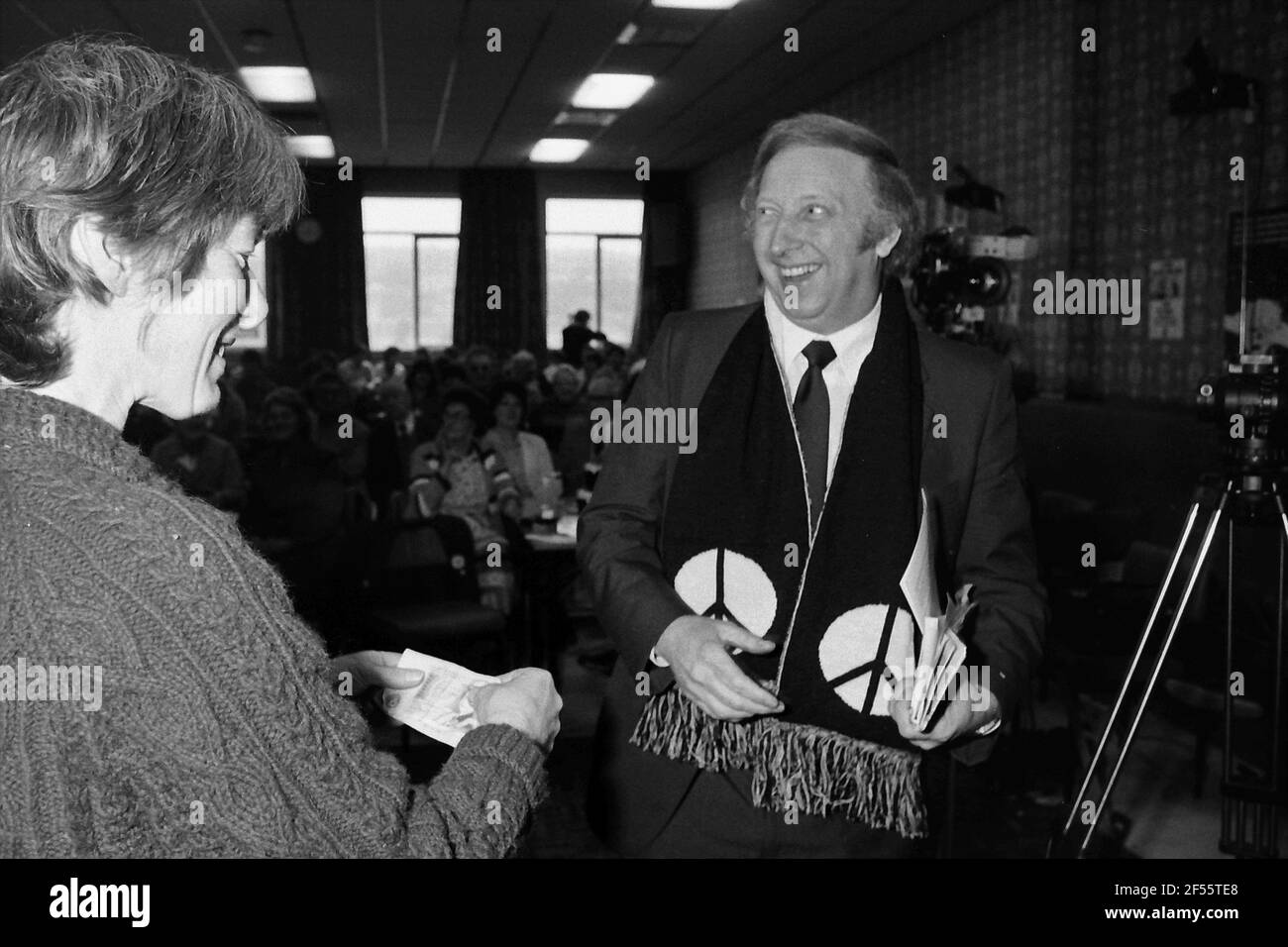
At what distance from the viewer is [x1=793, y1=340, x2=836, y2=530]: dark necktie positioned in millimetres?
1762

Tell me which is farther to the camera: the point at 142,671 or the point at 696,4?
the point at 696,4

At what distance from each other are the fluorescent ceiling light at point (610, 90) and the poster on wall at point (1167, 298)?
14.8ft

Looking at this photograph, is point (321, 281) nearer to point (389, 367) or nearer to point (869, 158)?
point (389, 367)

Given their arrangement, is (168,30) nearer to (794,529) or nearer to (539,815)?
(539,815)

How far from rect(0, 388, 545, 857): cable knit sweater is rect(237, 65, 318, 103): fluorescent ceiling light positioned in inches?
336

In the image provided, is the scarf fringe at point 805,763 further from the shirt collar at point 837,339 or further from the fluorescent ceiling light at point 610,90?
the fluorescent ceiling light at point 610,90

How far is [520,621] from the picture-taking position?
4965mm

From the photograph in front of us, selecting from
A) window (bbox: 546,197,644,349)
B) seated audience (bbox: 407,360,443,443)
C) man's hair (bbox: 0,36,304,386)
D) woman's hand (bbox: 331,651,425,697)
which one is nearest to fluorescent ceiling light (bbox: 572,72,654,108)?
seated audience (bbox: 407,360,443,443)

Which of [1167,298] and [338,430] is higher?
[1167,298]

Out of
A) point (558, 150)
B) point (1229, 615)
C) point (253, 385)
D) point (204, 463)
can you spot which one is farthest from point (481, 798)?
point (558, 150)

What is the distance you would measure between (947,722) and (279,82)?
29.0 ft

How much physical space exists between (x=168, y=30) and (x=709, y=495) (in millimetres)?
7313

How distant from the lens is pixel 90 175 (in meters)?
0.85
